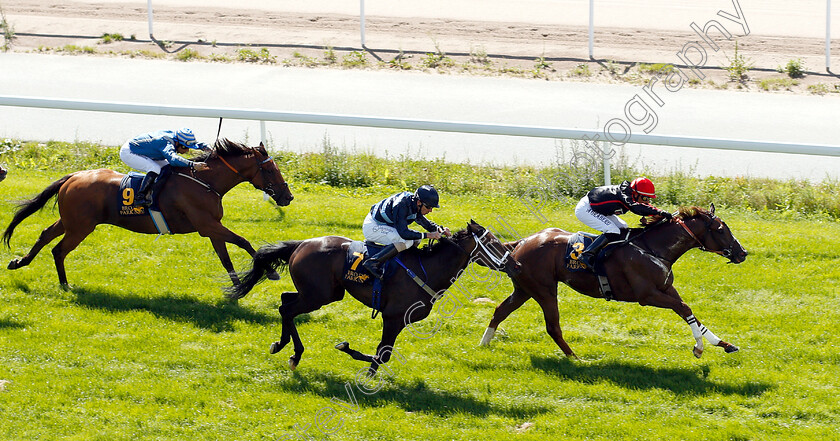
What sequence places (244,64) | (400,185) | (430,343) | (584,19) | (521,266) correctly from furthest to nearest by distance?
(584,19)
(244,64)
(400,185)
(430,343)
(521,266)

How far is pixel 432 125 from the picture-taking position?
14227 millimetres

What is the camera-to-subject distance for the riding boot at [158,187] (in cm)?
1100

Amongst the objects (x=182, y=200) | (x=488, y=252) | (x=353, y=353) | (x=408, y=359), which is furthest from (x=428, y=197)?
(x=182, y=200)

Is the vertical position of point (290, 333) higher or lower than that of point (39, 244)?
lower

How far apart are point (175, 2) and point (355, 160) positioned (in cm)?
997

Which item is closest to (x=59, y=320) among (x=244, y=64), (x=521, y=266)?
(x=521, y=266)

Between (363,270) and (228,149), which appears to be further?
(228,149)

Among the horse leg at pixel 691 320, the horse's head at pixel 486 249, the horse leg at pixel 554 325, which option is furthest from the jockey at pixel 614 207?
Answer: the horse's head at pixel 486 249

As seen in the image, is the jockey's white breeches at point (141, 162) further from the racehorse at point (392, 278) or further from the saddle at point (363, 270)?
the saddle at point (363, 270)

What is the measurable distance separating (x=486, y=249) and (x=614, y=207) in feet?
5.25

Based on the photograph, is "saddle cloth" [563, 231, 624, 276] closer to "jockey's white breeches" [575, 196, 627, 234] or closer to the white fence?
"jockey's white breeches" [575, 196, 627, 234]

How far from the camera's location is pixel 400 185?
14.4 metres

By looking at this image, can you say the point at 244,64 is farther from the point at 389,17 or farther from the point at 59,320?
the point at 59,320

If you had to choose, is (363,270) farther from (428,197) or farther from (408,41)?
(408,41)
